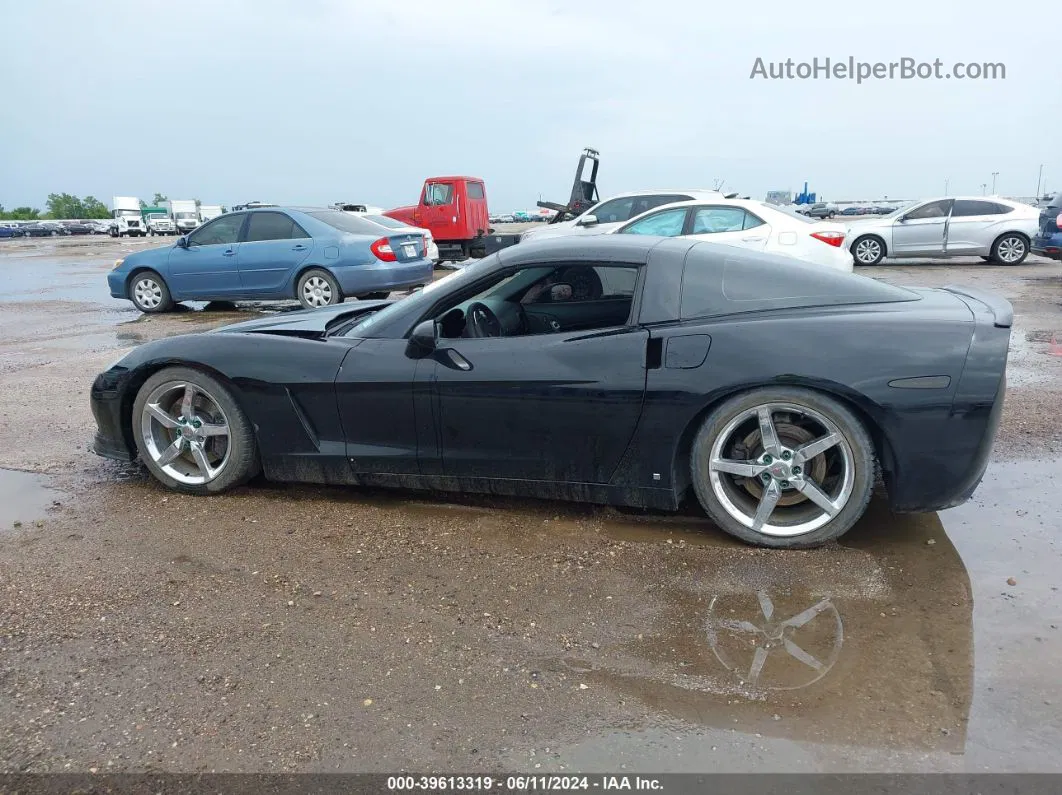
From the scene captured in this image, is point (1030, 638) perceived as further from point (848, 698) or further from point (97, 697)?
point (97, 697)

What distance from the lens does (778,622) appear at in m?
2.82

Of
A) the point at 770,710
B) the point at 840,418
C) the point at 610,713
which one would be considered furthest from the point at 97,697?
the point at 840,418

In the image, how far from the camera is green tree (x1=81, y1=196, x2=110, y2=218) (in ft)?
379

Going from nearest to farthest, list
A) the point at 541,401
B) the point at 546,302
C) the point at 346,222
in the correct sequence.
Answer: the point at 541,401, the point at 546,302, the point at 346,222

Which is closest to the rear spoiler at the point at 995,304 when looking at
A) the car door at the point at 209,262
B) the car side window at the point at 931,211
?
the car door at the point at 209,262

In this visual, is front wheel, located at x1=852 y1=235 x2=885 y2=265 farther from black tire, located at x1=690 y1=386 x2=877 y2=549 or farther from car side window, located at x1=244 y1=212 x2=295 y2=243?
black tire, located at x1=690 y1=386 x2=877 y2=549

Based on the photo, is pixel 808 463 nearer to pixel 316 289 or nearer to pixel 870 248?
pixel 316 289

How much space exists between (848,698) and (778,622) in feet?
1.48

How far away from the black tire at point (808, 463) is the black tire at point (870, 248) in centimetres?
1450

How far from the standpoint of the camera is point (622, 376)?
3.37m

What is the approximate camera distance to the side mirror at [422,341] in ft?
11.8

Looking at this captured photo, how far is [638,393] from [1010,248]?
1558cm

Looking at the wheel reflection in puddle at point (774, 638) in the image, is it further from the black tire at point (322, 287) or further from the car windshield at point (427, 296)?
the black tire at point (322, 287)

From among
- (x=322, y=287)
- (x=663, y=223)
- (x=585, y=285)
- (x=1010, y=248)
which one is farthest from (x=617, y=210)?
(x=585, y=285)
